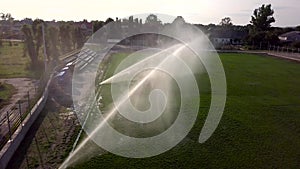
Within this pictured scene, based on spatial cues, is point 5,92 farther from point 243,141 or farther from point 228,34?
point 228,34

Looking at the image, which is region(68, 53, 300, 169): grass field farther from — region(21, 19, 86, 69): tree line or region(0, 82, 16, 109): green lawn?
region(21, 19, 86, 69): tree line

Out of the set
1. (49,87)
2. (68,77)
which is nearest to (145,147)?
(49,87)

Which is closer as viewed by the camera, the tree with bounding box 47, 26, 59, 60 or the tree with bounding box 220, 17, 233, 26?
the tree with bounding box 47, 26, 59, 60

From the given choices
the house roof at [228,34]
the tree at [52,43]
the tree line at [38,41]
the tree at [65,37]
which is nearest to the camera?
the tree line at [38,41]

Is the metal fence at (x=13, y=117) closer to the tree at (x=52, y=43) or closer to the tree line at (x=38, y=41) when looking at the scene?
the tree line at (x=38, y=41)

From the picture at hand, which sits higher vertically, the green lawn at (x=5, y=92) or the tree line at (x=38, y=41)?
the tree line at (x=38, y=41)

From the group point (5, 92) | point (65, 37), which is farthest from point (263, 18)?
point (5, 92)

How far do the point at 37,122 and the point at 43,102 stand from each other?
222 cm

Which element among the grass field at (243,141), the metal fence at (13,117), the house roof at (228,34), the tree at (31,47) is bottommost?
the grass field at (243,141)

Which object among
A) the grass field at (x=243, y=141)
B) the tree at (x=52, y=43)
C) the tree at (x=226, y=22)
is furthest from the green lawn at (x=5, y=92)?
the tree at (x=226, y=22)

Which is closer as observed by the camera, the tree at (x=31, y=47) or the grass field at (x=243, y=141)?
the grass field at (x=243, y=141)

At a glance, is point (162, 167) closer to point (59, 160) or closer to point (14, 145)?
point (59, 160)

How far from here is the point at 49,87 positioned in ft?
52.8

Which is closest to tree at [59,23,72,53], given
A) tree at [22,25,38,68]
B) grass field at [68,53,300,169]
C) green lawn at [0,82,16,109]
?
tree at [22,25,38,68]
